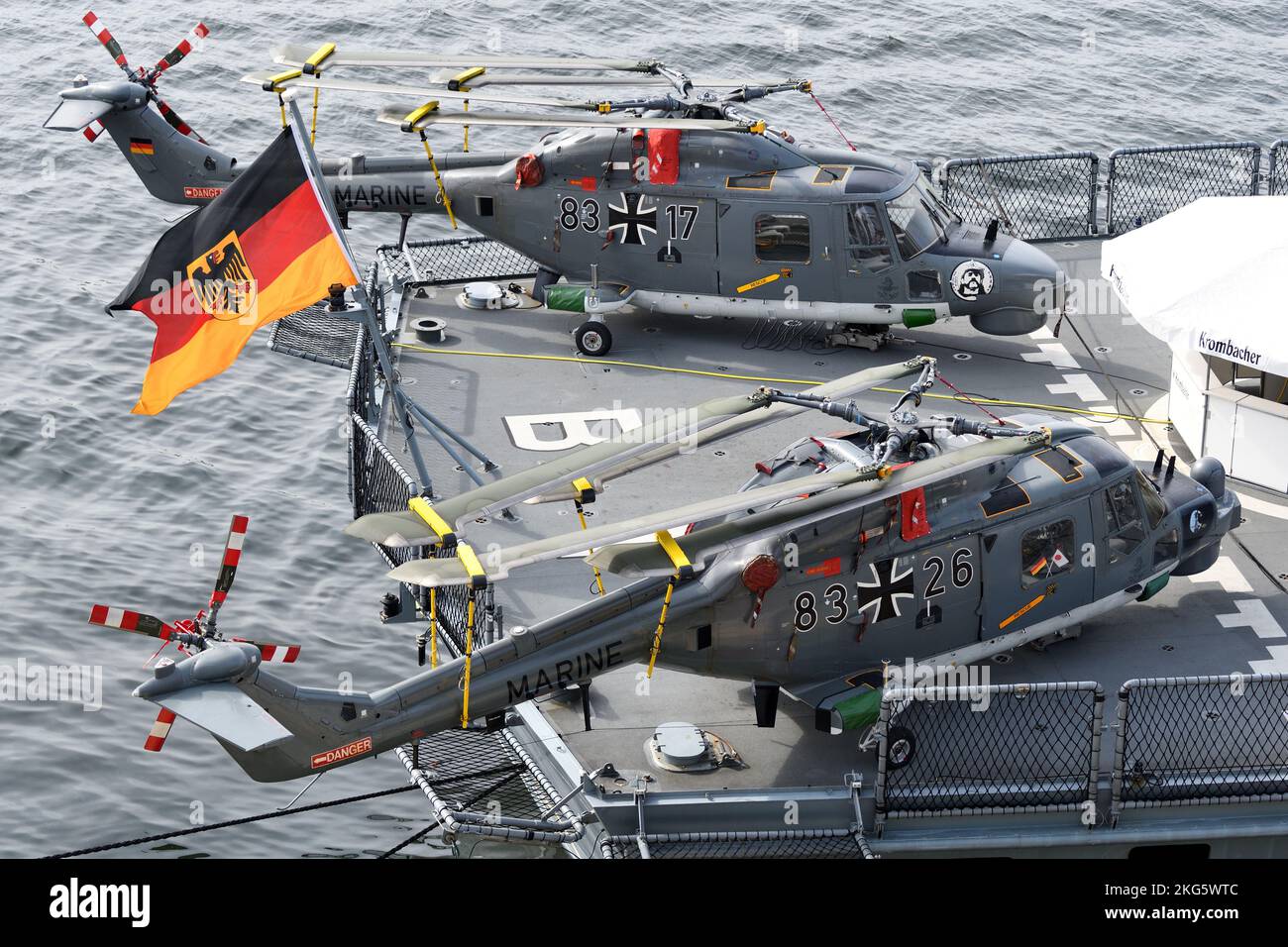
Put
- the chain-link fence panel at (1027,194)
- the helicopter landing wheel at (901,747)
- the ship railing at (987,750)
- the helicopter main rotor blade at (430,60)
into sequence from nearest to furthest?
the ship railing at (987,750), the helicopter landing wheel at (901,747), the helicopter main rotor blade at (430,60), the chain-link fence panel at (1027,194)

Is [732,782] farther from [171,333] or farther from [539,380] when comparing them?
[539,380]

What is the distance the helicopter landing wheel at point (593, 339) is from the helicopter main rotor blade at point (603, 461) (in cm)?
939

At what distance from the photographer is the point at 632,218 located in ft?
92.4

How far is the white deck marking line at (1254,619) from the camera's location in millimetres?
21203

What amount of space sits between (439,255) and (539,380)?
18.2 feet

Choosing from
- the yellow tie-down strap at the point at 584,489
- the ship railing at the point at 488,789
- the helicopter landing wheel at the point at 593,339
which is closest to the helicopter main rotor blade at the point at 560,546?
the yellow tie-down strap at the point at 584,489

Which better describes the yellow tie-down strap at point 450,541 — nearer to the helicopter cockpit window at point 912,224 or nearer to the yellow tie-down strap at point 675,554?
the yellow tie-down strap at point 675,554

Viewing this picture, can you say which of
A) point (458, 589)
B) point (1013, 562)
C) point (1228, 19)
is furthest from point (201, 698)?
point (1228, 19)

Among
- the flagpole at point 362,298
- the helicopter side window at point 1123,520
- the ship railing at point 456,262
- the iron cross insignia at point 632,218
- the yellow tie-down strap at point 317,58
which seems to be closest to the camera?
the flagpole at point 362,298

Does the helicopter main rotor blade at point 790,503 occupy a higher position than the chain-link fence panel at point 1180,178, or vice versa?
the helicopter main rotor blade at point 790,503

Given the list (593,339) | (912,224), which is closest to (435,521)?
(593,339)

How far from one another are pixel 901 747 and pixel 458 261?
16.4 m

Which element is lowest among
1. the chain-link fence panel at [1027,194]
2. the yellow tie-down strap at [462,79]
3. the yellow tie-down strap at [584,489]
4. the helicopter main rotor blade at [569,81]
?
the chain-link fence panel at [1027,194]

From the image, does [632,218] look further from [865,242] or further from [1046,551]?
[1046,551]
